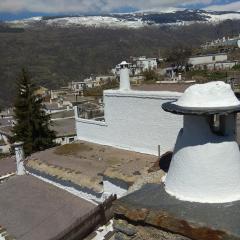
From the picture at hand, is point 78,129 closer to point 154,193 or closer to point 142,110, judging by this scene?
point 142,110

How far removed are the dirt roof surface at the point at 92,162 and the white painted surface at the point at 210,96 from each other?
5.46 meters

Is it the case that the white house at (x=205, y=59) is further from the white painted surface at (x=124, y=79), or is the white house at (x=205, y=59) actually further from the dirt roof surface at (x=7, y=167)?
the white painted surface at (x=124, y=79)

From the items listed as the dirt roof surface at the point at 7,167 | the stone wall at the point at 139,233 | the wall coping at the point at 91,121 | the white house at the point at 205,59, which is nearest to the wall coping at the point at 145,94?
the wall coping at the point at 91,121

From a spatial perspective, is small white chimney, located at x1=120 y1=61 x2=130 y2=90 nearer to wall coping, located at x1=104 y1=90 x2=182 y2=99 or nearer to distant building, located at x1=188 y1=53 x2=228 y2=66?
wall coping, located at x1=104 y1=90 x2=182 y2=99

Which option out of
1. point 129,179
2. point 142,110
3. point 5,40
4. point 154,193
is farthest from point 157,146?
point 5,40

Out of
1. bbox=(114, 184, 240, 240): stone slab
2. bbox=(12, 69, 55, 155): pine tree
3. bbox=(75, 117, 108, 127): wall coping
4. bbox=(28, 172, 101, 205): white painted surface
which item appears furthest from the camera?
bbox=(12, 69, 55, 155): pine tree

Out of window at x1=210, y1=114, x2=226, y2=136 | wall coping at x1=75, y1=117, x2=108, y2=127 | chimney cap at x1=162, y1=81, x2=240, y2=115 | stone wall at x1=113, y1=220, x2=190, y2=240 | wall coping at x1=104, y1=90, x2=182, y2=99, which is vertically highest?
chimney cap at x1=162, y1=81, x2=240, y2=115

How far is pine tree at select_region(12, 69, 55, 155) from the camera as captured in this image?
2566 cm

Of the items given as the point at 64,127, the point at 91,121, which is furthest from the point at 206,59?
the point at 91,121

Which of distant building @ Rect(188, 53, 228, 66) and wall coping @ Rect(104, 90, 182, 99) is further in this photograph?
distant building @ Rect(188, 53, 228, 66)

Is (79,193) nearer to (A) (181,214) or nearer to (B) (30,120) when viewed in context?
(A) (181,214)

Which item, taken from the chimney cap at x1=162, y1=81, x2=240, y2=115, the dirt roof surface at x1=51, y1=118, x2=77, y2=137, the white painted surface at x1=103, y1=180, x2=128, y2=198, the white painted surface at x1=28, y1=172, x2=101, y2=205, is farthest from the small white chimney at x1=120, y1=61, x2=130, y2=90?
the dirt roof surface at x1=51, y1=118, x2=77, y2=137

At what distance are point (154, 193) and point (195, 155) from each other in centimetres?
55

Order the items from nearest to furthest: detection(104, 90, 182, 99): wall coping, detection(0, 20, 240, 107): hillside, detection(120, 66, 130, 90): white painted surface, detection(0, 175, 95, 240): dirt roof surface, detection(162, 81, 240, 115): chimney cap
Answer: detection(162, 81, 240, 115): chimney cap → detection(0, 175, 95, 240): dirt roof surface → detection(104, 90, 182, 99): wall coping → detection(120, 66, 130, 90): white painted surface → detection(0, 20, 240, 107): hillside
